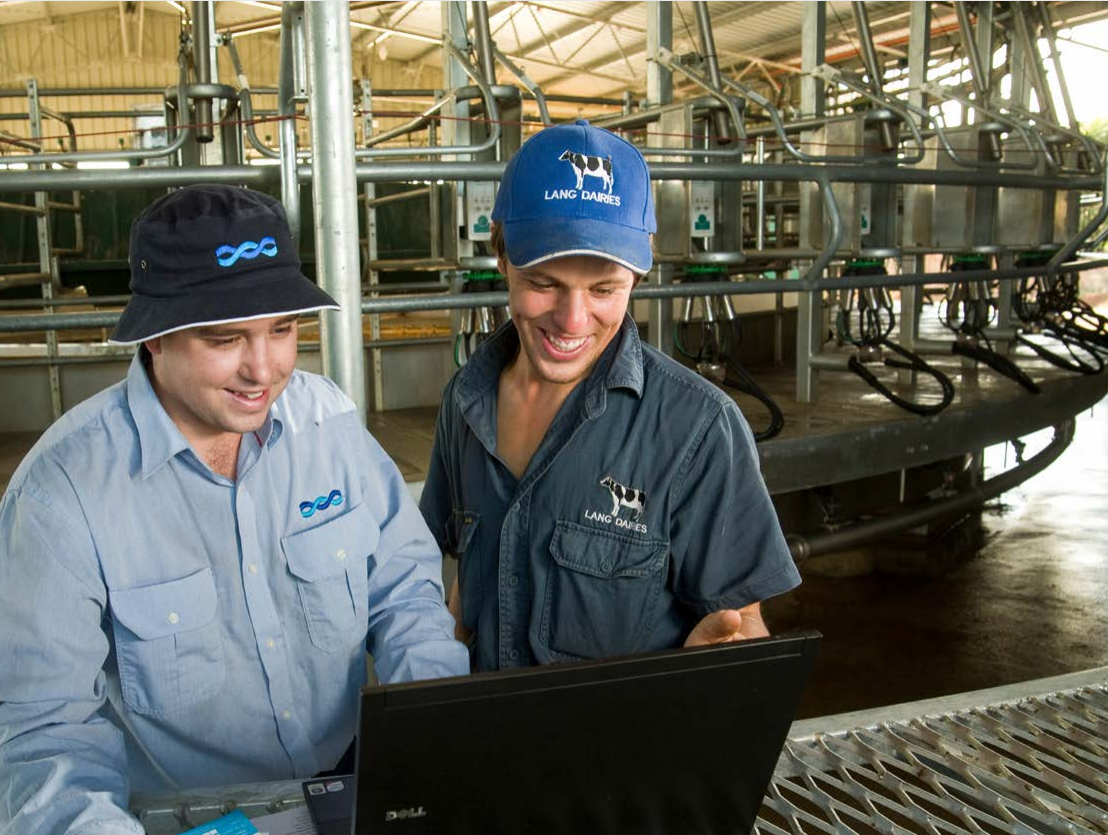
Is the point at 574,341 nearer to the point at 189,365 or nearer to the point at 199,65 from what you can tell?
the point at 189,365

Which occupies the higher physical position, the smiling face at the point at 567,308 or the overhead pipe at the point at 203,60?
the overhead pipe at the point at 203,60

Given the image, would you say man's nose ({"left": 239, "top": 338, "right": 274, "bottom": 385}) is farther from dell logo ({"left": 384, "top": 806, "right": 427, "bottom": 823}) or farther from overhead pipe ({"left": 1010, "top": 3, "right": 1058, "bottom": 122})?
overhead pipe ({"left": 1010, "top": 3, "right": 1058, "bottom": 122})

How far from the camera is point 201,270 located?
107 cm

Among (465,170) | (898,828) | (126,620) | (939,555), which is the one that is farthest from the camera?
(939,555)

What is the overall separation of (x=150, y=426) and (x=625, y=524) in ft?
1.84

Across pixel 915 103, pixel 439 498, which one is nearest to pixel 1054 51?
pixel 915 103

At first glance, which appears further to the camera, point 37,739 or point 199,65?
point 199,65

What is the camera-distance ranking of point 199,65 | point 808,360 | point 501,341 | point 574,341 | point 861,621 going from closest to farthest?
point 574,341, point 501,341, point 199,65, point 808,360, point 861,621

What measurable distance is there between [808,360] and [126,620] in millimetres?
3374

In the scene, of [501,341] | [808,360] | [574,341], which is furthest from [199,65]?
[574,341]

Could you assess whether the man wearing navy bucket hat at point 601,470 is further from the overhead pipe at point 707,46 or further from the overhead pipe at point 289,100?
the overhead pipe at point 707,46

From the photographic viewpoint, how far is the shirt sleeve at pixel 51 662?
950 mm

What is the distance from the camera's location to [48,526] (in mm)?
1027

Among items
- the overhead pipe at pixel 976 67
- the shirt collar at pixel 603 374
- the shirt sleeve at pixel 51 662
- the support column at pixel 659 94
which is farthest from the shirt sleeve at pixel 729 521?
the overhead pipe at pixel 976 67
